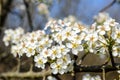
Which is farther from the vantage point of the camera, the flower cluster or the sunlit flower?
the flower cluster

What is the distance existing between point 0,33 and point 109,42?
618 centimetres

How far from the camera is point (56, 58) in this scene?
296cm

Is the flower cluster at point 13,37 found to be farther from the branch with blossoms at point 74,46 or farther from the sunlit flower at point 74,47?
the sunlit flower at point 74,47

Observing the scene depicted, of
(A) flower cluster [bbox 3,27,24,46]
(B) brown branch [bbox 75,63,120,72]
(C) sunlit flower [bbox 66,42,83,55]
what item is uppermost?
(A) flower cluster [bbox 3,27,24,46]

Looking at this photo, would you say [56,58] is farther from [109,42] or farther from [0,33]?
[0,33]

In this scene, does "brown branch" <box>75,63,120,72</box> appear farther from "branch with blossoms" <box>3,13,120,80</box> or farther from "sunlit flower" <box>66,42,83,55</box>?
"sunlit flower" <box>66,42,83,55</box>

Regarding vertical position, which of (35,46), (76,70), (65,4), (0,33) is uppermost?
(65,4)

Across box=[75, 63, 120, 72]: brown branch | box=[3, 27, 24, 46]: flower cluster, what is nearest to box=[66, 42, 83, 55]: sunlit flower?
box=[75, 63, 120, 72]: brown branch

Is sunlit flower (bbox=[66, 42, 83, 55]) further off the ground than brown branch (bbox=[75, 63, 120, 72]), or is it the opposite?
sunlit flower (bbox=[66, 42, 83, 55])

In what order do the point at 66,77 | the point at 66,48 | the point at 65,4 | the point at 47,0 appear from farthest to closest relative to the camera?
the point at 65,4
the point at 47,0
the point at 66,77
the point at 66,48

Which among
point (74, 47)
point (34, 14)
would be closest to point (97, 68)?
point (74, 47)

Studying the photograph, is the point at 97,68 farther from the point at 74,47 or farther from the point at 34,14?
the point at 34,14

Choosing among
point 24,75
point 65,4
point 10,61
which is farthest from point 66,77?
point 65,4

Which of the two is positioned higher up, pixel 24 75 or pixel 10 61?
pixel 10 61
